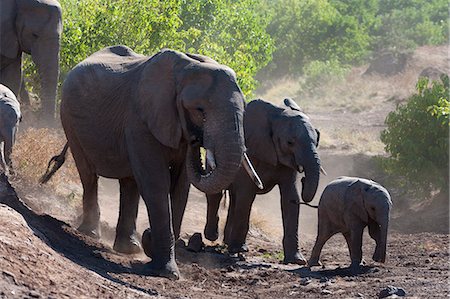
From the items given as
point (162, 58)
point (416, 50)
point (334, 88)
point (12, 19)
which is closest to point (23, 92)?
point (12, 19)

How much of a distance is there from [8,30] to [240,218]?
4.29 meters

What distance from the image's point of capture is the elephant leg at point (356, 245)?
41.5ft

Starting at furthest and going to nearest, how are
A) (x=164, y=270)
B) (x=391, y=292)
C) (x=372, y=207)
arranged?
(x=372, y=207) → (x=164, y=270) → (x=391, y=292)

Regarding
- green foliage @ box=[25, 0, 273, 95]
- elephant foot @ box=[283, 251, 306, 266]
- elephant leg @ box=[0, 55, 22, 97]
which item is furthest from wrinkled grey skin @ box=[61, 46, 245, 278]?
green foliage @ box=[25, 0, 273, 95]

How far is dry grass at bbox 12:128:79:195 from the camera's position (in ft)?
46.8

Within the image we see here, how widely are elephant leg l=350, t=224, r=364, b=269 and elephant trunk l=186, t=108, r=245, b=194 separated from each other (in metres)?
3.24

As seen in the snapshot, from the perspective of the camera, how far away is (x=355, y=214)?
13367 mm

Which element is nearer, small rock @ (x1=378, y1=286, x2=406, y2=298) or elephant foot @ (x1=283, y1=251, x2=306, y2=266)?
small rock @ (x1=378, y1=286, x2=406, y2=298)

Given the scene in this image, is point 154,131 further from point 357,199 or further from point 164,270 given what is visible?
point 357,199

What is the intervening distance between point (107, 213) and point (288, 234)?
319cm

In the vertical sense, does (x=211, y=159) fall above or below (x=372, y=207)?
above

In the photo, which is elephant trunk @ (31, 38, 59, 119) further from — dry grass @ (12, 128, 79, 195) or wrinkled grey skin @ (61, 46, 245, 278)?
wrinkled grey skin @ (61, 46, 245, 278)

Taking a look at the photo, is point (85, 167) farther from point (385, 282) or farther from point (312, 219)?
point (312, 219)

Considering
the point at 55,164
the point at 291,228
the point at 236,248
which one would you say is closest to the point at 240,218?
the point at 236,248
